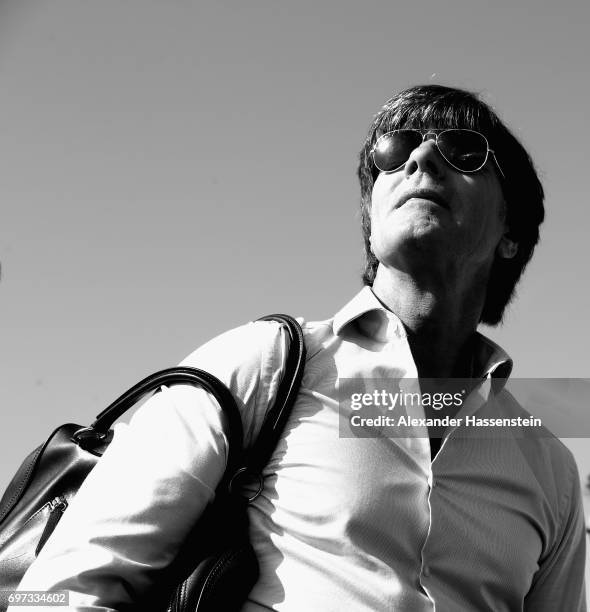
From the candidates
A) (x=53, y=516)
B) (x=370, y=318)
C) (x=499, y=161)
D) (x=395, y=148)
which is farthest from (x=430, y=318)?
(x=53, y=516)

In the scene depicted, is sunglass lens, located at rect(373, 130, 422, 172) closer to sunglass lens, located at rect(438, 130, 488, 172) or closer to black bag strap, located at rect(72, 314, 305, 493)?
sunglass lens, located at rect(438, 130, 488, 172)

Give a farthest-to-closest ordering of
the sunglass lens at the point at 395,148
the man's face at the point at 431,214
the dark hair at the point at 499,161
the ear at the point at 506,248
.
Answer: the ear at the point at 506,248, the dark hair at the point at 499,161, the sunglass lens at the point at 395,148, the man's face at the point at 431,214

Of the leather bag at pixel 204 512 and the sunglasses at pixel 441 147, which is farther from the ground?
the sunglasses at pixel 441 147

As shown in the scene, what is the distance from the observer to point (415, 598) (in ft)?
6.32

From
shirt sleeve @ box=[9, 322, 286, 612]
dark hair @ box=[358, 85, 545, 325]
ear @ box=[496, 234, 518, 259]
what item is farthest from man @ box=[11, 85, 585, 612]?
ear @ box=[496, 234, 518, 259]

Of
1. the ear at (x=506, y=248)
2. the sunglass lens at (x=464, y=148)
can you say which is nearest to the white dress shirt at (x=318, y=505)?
the sunglass lens at (x=464, y=148)

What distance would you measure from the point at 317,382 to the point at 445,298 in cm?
87

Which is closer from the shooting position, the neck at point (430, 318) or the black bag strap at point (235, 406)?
the black bag strap at point (235, 406)

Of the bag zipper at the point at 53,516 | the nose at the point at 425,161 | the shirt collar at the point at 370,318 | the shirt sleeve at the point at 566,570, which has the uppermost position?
the nose at the point at 425,161

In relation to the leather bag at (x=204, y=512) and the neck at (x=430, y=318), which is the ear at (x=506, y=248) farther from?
the leather bag at (x=204, y=512)

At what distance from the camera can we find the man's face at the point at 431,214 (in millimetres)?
2764

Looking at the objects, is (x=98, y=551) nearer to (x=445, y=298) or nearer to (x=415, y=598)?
(x=415, y=598)

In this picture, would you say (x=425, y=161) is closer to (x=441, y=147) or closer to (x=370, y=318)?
(x=441, y=147)

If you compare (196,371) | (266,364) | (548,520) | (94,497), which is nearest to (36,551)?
(94,497)
